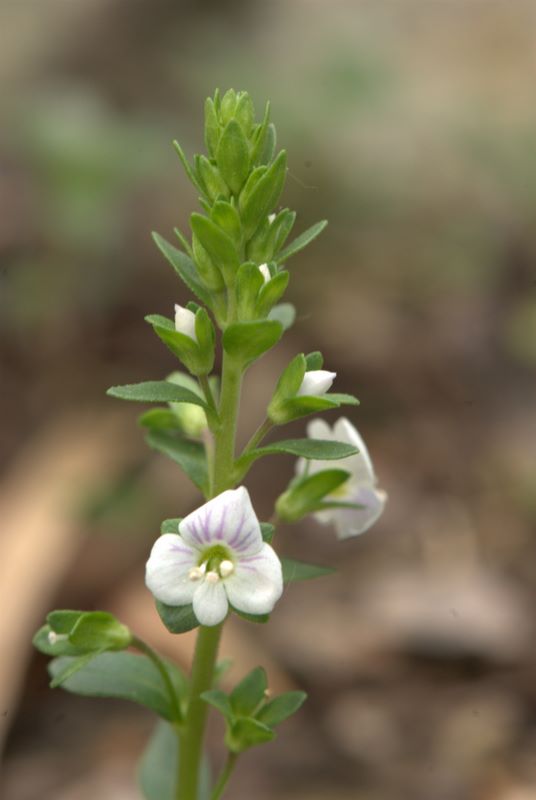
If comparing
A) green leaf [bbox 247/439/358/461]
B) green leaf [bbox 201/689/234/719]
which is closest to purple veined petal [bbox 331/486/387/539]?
green leaf [bbox 247/439/358/461]

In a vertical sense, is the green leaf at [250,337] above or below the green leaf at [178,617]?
above

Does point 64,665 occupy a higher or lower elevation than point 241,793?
higher

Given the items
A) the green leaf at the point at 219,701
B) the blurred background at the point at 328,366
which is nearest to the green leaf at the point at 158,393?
the green leaf at the point at 219,701

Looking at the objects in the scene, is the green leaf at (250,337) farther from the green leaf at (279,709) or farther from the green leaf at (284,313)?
the green leaf at (279,709)

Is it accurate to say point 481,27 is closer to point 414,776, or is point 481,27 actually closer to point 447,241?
point 447,241

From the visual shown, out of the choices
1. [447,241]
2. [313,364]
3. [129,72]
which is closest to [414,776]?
[313,364]

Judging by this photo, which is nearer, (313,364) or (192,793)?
(313,364)

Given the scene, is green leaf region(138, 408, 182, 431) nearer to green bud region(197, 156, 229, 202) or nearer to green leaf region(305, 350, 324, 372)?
green leaf region(305, 350, 324, 372)

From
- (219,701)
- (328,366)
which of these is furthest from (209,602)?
(328,366)
